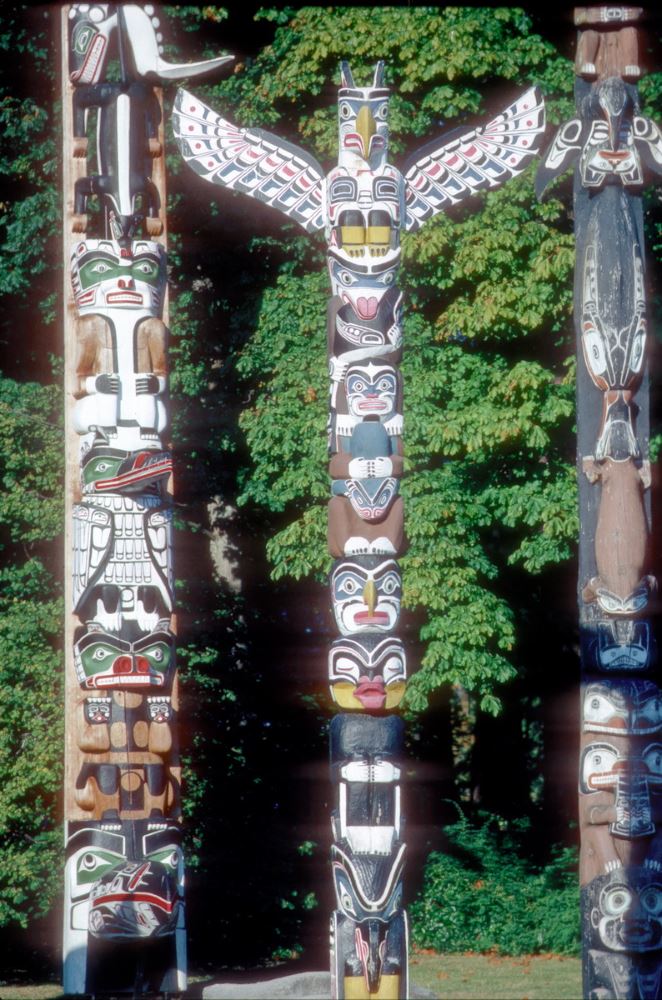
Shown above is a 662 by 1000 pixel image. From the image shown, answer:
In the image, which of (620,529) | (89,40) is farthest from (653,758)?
(89,40)

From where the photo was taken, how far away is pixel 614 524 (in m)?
9.92

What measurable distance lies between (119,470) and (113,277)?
1.42 metres

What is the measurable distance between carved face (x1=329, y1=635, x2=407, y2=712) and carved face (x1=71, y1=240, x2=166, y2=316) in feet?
9.47

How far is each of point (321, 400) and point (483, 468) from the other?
1771 millimetres

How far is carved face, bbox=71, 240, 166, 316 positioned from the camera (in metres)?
11.0

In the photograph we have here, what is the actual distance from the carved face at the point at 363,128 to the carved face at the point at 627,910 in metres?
5.27

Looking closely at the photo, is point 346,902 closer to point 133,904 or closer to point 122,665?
point 133,904

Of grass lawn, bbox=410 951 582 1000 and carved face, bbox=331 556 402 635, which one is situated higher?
carved face, bbox=331 556 402 635

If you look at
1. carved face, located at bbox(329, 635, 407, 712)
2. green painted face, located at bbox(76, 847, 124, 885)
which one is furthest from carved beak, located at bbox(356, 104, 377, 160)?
green painted face, located at bbox(76, 847, 124, 885)

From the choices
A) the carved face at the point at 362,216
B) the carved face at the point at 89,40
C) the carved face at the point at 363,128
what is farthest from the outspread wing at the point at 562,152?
the carved face at the point at 89,40

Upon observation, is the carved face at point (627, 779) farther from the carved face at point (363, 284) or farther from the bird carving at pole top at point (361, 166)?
the bird carving at pole top at point (361, 166)

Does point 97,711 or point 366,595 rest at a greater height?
point 366,595

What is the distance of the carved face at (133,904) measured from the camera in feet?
33.7

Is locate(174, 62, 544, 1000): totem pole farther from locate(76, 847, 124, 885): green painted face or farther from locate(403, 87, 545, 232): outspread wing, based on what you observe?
locate(76, 847, 124, 885): green painted face
